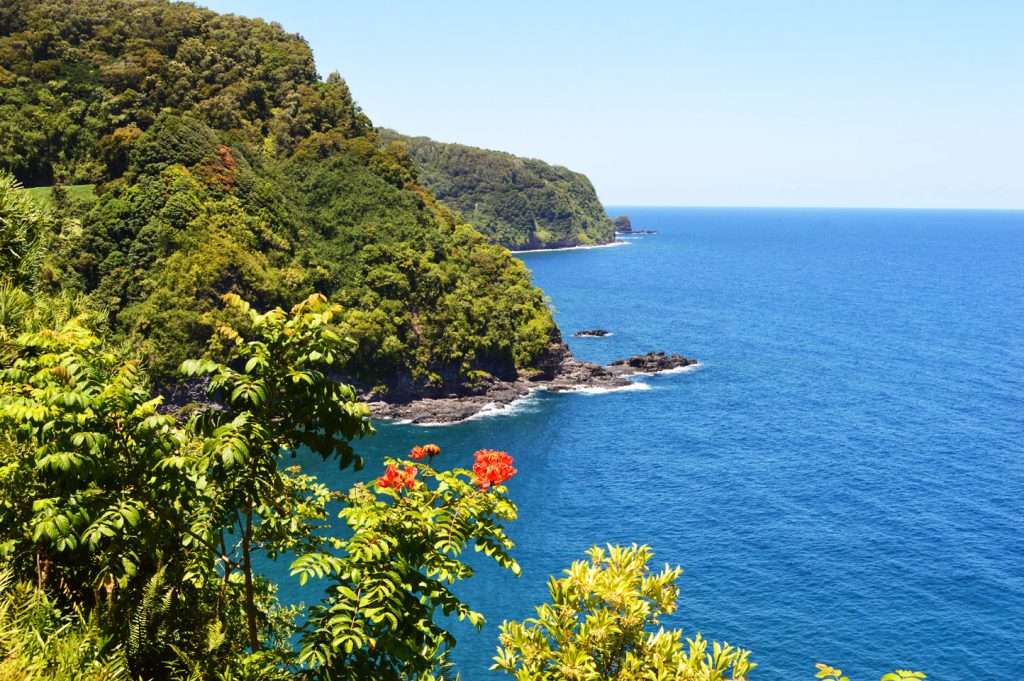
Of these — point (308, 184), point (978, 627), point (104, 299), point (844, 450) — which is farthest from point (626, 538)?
point (308, 184)

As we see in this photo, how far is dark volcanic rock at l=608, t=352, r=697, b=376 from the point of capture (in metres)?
106

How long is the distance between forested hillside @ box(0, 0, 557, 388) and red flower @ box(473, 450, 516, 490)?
239 feet

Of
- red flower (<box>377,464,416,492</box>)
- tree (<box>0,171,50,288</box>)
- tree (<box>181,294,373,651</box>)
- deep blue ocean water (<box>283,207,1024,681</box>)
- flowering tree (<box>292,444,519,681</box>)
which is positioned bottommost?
deep blue ocean water (<box>283,207,1024,681</box>)

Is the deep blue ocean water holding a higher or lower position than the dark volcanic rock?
lower

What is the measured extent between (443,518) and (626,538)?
48149mm

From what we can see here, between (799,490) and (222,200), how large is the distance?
7536cm

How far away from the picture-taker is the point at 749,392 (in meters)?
93.9

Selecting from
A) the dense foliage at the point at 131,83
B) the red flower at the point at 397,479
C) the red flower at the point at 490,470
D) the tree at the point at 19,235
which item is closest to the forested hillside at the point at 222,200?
the dense foliage at the point at 131,83

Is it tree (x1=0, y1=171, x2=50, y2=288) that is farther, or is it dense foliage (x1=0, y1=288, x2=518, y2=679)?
tree (x1=0, y1=171, x2=50, y2=288)

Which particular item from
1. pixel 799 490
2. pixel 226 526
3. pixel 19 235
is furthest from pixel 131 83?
pixel 226 526

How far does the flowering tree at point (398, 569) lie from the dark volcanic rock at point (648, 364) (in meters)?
94.9

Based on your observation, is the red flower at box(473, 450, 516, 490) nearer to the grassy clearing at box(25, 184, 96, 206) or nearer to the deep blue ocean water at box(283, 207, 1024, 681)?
the deep blue ocean water at box(283, 207, 1024, 681)

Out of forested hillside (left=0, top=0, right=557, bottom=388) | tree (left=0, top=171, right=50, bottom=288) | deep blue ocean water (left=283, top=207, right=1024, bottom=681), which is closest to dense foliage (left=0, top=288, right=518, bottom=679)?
tree (left=0, top=171, right=50, bottom=288)

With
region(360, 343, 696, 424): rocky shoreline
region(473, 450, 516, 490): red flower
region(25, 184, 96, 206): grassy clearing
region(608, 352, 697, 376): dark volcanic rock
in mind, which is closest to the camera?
region(473, 450, 516, 490): red flower
